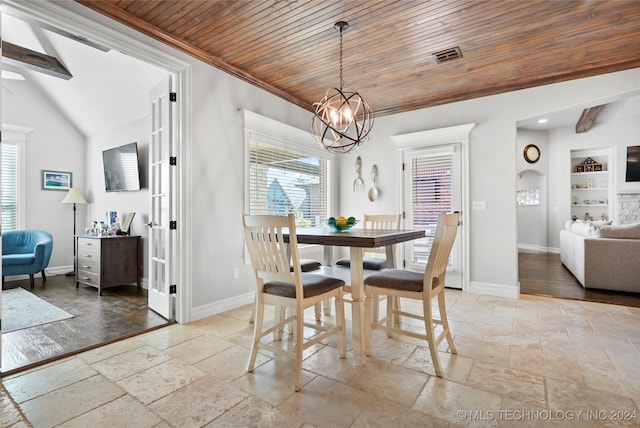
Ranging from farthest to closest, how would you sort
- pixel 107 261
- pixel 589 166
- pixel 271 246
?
pixel 589 166 < pixel 107 261 < pixel 271 246

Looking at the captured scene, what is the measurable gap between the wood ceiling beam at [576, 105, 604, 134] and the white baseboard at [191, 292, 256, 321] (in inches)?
249

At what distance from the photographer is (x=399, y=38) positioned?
110 inches

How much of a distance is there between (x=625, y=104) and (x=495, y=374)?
22.0ft

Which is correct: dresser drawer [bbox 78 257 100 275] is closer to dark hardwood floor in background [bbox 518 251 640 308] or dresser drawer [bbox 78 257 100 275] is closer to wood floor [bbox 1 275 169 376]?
wood floor [bbox 1 275 169 376]

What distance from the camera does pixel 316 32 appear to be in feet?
8.87

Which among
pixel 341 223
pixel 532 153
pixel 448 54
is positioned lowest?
pixel 341 223

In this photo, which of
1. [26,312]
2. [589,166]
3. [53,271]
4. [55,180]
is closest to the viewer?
[26,312]

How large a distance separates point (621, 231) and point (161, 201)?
5375mm

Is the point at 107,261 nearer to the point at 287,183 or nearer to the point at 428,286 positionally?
the point at 287,183

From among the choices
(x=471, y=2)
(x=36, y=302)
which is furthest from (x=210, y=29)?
(x=36, y=302)

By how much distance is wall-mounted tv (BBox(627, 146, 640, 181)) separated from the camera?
21.6ft

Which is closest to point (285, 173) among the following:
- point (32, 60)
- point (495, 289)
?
point (495, 289)

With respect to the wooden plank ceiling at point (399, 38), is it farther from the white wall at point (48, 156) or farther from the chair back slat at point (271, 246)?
the white wall at point (48, 156)

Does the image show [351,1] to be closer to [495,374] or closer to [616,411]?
[495,374]
